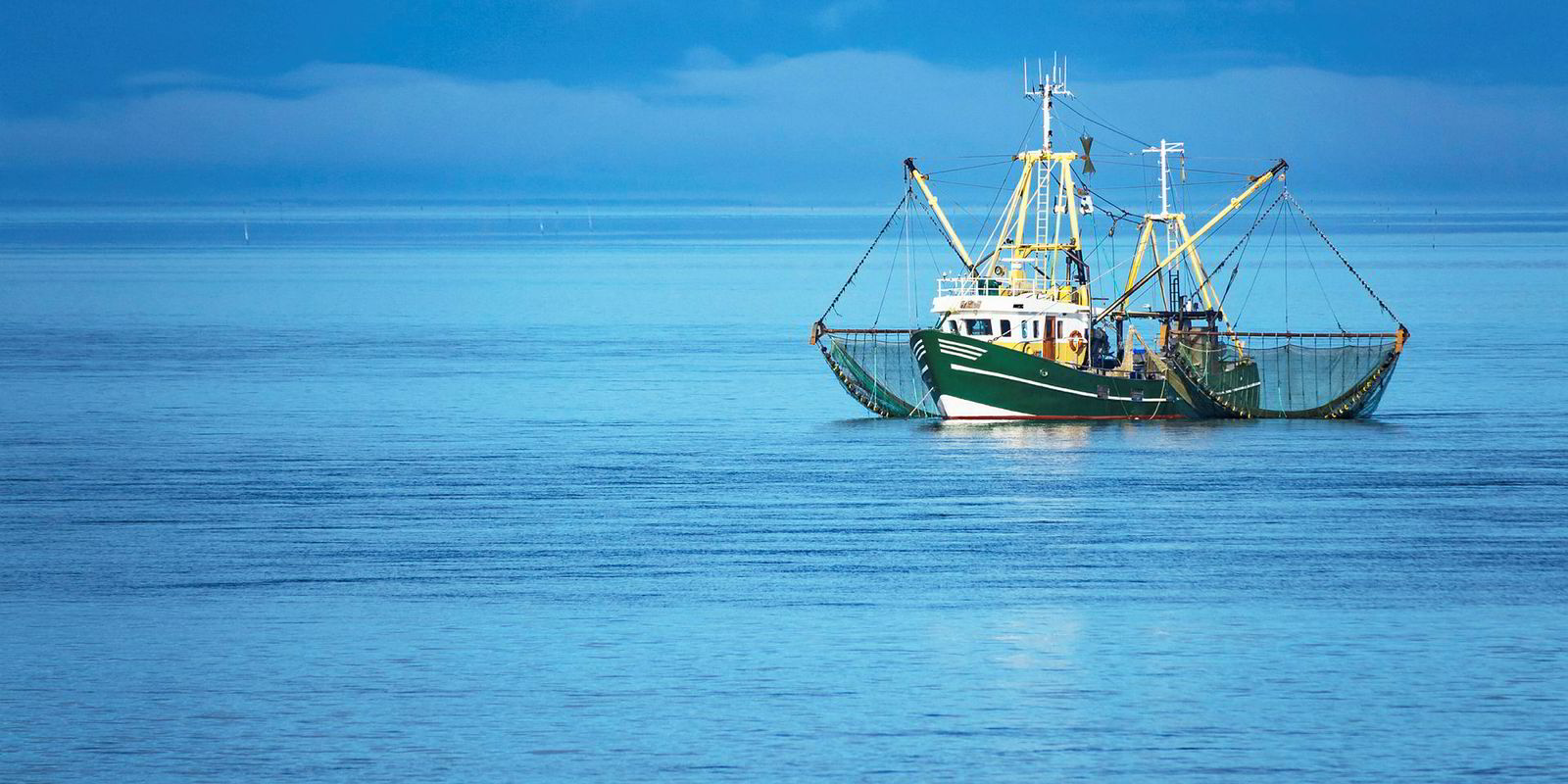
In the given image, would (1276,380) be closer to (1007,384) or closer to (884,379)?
(1007,384)

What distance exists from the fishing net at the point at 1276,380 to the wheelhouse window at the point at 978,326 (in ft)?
21.6

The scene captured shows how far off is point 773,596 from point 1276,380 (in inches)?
1750

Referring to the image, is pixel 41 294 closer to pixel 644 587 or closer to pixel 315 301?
pixel 315 301

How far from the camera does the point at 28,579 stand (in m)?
45.4

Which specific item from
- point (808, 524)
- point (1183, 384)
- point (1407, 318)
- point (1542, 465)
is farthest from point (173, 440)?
point (1407, 318)

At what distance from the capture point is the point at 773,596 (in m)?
42.6

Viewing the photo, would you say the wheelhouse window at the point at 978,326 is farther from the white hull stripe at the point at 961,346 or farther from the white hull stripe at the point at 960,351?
the white hull stripe at the point at 961,346

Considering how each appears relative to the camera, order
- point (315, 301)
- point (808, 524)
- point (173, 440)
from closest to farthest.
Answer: point (808, 524) < point (173, 440) < point (315, 301)

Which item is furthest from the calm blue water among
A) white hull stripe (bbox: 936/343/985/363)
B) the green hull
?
white hull stripe (bbox: 936/343/985/363)

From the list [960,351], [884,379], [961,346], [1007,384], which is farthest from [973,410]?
[884,379]

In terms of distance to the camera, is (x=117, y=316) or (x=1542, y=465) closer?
(x=1542, y=465)

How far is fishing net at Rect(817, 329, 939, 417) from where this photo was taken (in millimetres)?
79062

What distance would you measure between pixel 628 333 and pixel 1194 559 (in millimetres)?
95930

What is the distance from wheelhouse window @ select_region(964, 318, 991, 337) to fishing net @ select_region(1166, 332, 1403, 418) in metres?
6.58
